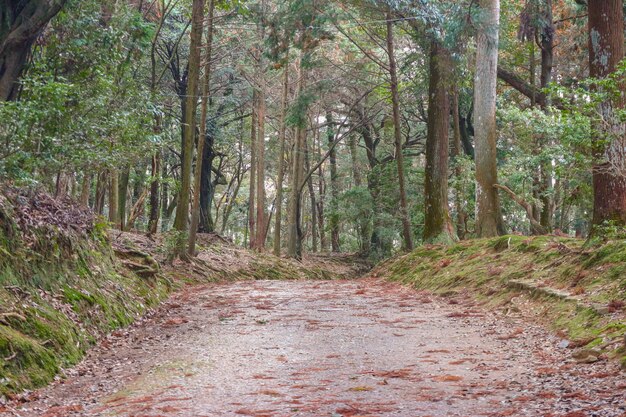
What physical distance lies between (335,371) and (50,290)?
3.52 metres

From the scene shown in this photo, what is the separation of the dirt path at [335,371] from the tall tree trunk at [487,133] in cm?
465

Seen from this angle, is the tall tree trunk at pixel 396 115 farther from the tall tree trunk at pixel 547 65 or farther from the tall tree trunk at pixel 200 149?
the tall tree trunk at pixel 200 149

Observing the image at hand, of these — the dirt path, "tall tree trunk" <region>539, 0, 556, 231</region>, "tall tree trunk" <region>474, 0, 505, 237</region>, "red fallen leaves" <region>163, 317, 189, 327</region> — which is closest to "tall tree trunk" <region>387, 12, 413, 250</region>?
"tall tree trunk" <region>539, 0, 556, 231</region>

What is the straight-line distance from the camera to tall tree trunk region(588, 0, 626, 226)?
7.99 metres

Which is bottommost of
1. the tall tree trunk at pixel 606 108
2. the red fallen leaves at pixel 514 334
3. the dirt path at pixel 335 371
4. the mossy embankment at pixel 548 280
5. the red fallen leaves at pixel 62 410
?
the red fallen leaves at pixel 62 410

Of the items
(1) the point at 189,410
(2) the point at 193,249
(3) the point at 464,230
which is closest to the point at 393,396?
(1) the point at 189,410

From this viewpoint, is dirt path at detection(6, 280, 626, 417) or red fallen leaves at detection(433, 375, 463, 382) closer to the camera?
dirt path at detection(6, 280, 626, 417)

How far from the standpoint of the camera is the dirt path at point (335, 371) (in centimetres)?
467

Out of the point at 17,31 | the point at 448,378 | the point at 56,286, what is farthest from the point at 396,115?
the point at 448,378

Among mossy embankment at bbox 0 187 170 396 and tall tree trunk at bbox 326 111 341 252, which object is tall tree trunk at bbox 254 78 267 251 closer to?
tall tree trunk at bbox 326 111 341 252

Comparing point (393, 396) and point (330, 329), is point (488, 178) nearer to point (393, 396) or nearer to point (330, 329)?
point (330, 329)

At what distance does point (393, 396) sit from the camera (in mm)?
4961

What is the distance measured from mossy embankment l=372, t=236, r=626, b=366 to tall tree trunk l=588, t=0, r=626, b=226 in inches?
22.1

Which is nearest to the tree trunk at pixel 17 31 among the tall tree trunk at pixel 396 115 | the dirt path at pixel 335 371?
the dirt path at pixel 335 371
